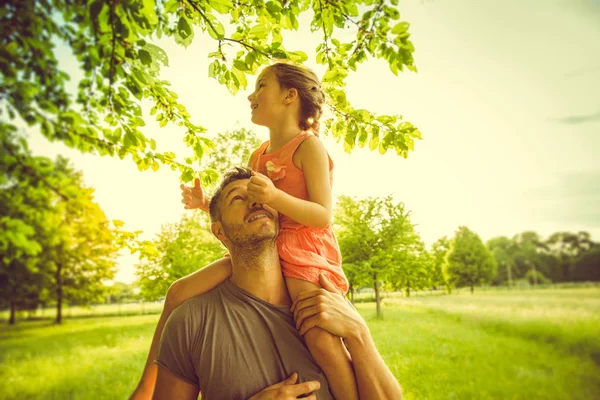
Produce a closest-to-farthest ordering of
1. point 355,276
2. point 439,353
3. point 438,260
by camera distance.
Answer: point 439,353 < point 355,276 < point 438,260

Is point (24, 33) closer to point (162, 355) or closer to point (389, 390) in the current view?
point (162, 355)

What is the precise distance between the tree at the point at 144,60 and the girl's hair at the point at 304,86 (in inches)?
3.4

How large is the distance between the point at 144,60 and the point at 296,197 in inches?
33.8

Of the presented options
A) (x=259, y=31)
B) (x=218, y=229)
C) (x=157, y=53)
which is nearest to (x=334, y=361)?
(x=218, y=229)

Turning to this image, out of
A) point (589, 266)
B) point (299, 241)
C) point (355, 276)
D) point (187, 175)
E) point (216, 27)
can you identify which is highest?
point (216, 27)

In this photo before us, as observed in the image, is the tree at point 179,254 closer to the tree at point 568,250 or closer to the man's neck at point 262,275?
the man's neck at point 262,275

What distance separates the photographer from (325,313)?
125 centimetres

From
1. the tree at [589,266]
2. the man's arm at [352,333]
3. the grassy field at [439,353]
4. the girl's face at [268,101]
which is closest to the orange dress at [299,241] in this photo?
the man's arm at [352,333]

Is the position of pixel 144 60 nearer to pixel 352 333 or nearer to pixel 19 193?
pixel 19 193

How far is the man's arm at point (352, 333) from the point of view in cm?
122

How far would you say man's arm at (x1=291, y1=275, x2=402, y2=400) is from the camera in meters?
1.22

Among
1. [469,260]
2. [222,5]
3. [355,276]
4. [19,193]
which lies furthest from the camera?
[469,260]

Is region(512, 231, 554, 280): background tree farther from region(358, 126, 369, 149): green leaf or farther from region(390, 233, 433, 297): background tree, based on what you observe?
region(358, 126, 369, 149): green leaf

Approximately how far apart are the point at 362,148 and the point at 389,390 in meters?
1.39
